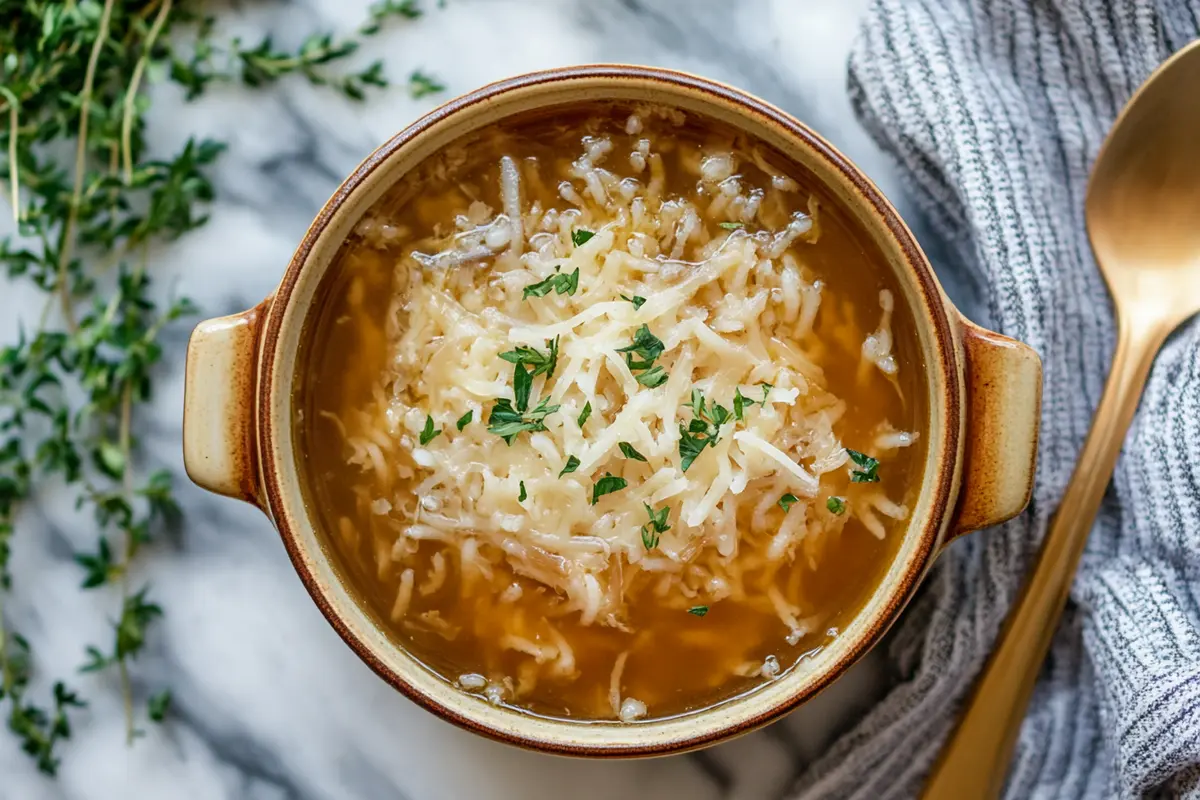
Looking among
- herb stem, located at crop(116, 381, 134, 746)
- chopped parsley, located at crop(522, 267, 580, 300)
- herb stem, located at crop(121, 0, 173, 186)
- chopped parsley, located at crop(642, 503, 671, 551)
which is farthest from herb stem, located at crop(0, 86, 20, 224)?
chopped parsley, located at crop(642, 503, 671, 551)

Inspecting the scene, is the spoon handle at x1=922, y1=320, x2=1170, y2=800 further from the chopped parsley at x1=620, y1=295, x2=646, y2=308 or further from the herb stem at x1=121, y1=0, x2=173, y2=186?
the herb stem at x1=121, y1=0, x2=173, y2=186

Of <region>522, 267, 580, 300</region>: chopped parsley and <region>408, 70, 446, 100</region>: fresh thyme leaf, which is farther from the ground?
<region>408, 70, 446, 100</region>: fresh thyme leaf

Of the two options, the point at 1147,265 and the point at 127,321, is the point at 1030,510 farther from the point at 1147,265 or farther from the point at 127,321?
the point at 127,321

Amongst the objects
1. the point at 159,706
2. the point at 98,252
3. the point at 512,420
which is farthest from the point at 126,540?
the point at 512,420

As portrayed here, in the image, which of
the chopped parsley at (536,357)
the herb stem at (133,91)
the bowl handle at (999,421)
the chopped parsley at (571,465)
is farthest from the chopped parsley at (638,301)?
the herb stem at (133,91)

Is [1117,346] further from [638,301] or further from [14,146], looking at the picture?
[14,146]

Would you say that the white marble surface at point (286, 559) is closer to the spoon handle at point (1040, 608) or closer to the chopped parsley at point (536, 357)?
the spoon handle at point (1040, 608)
